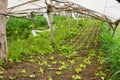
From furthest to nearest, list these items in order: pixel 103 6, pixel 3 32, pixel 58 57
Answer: pixel 103 6 → pixel 58 57 → pixel 3 32

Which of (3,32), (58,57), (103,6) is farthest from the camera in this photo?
(103,6)

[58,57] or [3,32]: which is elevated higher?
[3,32]

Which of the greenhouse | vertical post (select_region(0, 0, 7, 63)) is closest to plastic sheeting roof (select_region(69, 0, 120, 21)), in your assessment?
the greenhouse

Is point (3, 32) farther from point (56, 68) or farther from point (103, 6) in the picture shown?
point (103, 6)

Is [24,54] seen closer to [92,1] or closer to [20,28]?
[92,1]

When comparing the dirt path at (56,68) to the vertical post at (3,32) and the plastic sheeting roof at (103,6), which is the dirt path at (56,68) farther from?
the plastic sheeting roof at (103,6)

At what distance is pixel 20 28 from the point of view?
49.0ft

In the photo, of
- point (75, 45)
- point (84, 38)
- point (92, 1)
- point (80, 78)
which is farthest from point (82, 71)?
point (92, 1)

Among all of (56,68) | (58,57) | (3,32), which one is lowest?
(58,57)

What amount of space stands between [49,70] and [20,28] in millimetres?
8747

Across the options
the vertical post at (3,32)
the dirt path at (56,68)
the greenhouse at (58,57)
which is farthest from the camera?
the vertical post at (3,32)

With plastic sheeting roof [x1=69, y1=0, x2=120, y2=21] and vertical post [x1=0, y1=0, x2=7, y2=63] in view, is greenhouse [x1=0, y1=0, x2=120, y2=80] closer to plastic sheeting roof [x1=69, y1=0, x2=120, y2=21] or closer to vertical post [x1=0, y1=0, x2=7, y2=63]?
vertical post [x1=0, y1=0, x2=7, y2=63]

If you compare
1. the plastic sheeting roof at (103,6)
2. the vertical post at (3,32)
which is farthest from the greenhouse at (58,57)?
the plastic sheeting roof at (103,6)

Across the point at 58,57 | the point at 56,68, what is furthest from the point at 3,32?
the point at 58,57
